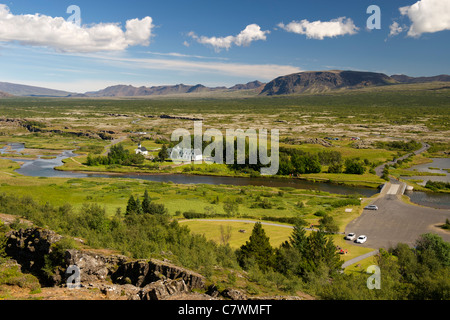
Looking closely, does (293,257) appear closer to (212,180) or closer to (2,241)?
(2,241)

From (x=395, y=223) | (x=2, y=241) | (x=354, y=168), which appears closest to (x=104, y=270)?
(x=2, y=241)

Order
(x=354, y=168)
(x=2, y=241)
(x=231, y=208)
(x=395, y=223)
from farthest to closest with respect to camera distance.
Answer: (x=354, y=168) < (x=231, y=208) < (x=395, y=223) < (x=2, y=241)

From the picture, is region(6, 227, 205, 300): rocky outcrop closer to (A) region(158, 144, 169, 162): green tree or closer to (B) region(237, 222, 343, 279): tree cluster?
(B) region(237, 222, 343, 279): tree cluster

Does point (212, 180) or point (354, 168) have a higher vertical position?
point (354, 168)

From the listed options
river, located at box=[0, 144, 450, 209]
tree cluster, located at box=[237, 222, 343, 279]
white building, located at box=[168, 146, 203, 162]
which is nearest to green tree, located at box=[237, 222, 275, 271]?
tree cluster, located at box=[237, 222, 343, 279]

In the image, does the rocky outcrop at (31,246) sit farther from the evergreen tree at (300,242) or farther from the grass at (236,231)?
the evergreen tree at (300,242)

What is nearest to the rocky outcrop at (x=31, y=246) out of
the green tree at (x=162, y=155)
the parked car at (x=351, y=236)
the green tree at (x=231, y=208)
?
the green tree at (x=231, y=208)

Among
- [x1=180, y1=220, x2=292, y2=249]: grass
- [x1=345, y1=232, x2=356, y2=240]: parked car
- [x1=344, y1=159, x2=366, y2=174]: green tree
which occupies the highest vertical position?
[x1=344, y1=159, x2=366, y2=174]: green tree
